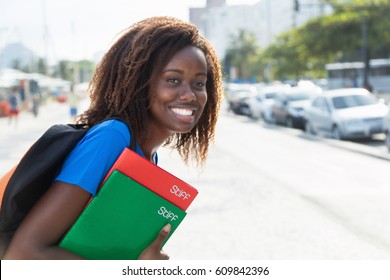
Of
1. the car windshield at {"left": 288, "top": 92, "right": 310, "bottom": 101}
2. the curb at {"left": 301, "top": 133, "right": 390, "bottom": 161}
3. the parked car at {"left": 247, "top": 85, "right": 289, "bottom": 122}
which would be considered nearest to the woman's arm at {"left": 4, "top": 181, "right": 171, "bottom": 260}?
the curb at {"left": 301, "top": 133, "right": 390, "bottom": 161}

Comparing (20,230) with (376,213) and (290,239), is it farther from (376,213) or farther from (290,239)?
(376,213)

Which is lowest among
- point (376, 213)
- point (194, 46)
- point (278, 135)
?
point (278, 135)

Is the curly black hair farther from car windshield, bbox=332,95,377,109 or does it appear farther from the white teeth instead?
car windshield, bbox=332,95,377,109

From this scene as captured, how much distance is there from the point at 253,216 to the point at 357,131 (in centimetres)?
1066

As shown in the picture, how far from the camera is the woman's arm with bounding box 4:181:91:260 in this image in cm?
165

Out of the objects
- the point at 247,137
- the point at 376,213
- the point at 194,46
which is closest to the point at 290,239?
the point at 376,213

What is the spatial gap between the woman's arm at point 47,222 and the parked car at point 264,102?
2646 centimetres

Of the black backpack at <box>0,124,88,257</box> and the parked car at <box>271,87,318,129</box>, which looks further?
the parked car at <box>271,87,318,129</box>

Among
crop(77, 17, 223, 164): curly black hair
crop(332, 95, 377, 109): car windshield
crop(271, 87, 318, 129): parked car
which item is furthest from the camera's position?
crop(271, 87, 318, 129): parked car

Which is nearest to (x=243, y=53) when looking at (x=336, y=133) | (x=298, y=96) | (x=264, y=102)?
(x=264, y=102)

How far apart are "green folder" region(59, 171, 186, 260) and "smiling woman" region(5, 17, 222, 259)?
2cm

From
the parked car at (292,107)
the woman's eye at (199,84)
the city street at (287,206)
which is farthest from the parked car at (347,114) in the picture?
the woman's eye at (199,84)

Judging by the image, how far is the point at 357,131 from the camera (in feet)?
59.4

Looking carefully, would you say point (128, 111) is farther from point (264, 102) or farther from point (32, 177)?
point (264, 102)
